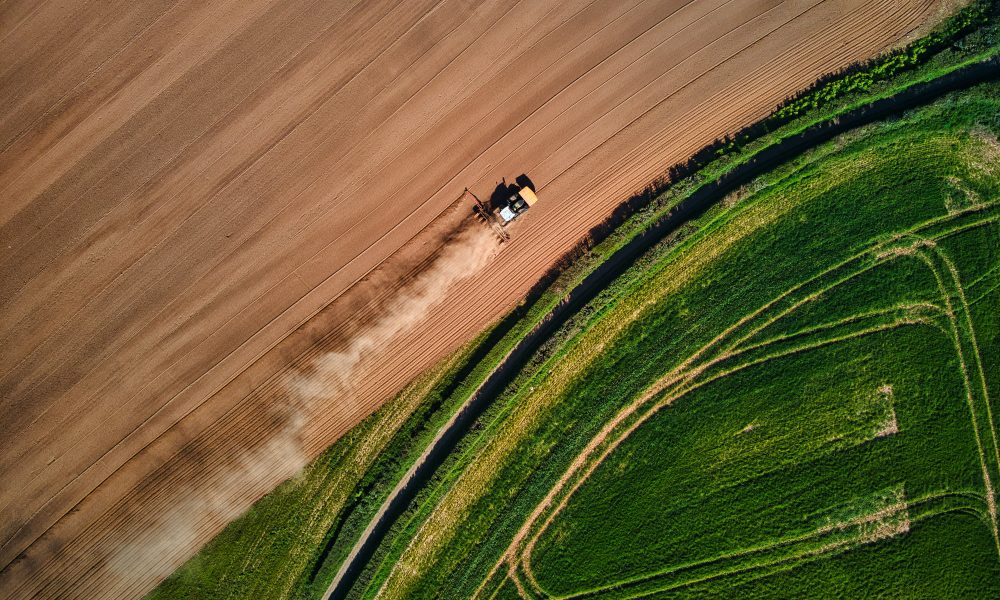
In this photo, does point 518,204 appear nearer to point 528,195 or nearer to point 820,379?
point 528,195

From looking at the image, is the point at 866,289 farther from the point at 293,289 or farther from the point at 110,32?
the point at 110,32

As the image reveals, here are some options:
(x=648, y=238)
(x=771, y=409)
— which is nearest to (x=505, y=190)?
(x=648, y=238)

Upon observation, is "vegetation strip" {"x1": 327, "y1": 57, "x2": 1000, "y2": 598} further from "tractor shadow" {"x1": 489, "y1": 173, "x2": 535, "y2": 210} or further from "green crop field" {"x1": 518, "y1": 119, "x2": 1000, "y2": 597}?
"tractor shadow" {"x1": 489, "y1": 173, "x2": 535, "y2": 210}

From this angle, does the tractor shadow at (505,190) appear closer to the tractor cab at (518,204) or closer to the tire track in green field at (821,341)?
the tractor cab at (518,204)

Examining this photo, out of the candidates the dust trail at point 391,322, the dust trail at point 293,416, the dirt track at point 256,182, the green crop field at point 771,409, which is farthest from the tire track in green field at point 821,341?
the dust trail at point 293,416

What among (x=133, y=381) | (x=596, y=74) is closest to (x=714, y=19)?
(x=596, y=74)

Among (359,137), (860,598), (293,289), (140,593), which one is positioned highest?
(359,137)

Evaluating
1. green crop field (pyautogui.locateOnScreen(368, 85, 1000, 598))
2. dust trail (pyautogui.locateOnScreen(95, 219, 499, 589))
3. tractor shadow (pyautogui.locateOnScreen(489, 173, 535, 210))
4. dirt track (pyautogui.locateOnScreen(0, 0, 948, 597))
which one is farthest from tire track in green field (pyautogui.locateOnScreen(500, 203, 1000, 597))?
tractor shadow (pyautogui.locateOnScreen(489, 173, 535, 210))

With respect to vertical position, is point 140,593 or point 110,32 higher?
point 110,32
